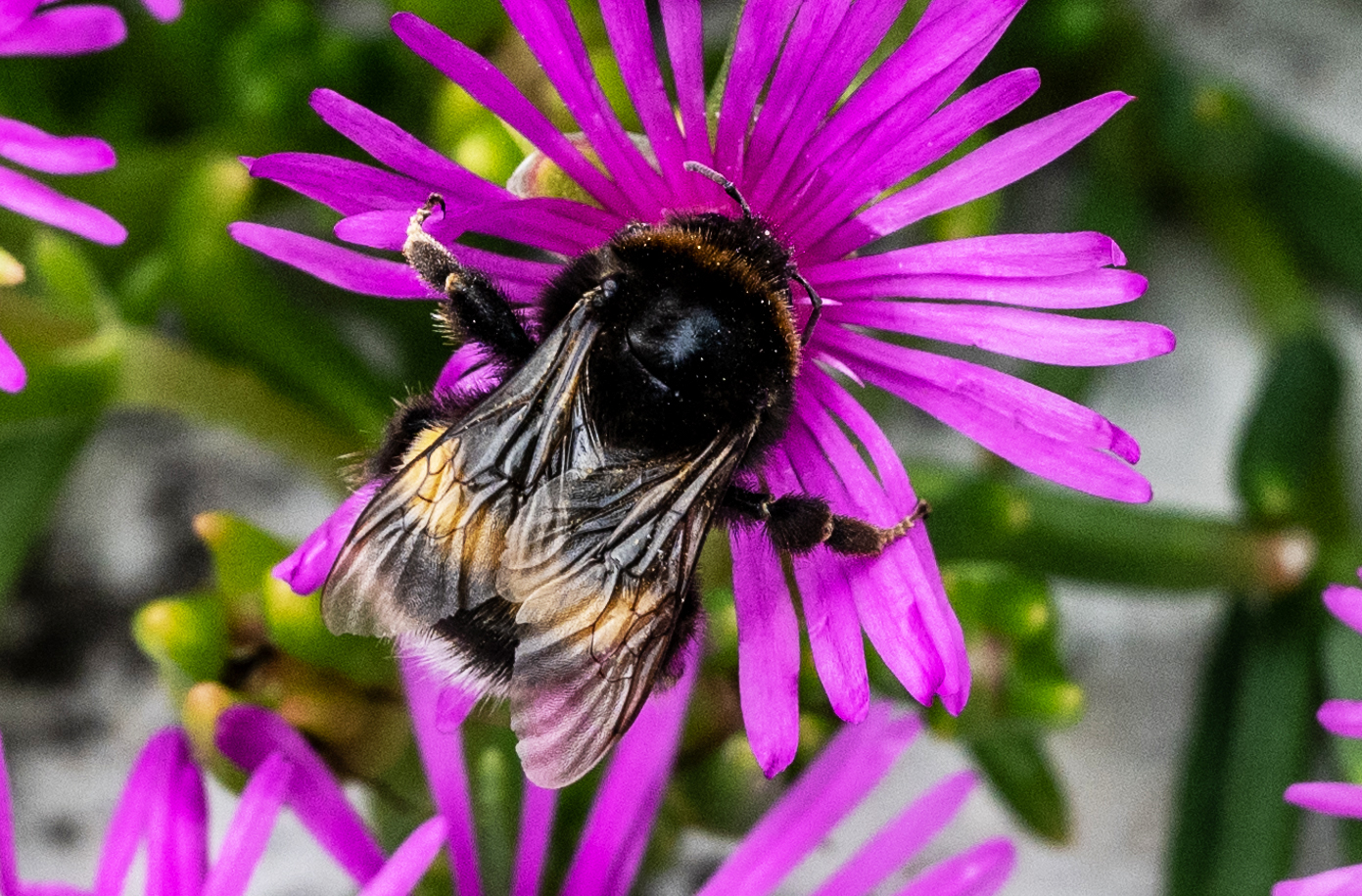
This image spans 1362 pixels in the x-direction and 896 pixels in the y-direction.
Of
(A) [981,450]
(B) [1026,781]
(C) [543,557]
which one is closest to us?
(C) [543,557]

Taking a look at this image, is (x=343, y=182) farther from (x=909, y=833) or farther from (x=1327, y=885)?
(x=1327, y=885)

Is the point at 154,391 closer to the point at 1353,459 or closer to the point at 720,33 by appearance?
the point at 720,33


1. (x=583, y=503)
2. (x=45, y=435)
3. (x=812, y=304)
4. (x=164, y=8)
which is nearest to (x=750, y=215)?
(x=812, y=304)

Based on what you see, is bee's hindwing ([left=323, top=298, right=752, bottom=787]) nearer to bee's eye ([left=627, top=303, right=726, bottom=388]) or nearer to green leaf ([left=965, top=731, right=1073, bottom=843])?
bee's eye ([left=627, top=303, right=726, bottom=388])

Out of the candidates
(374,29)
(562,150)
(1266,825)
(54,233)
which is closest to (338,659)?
(562,150)

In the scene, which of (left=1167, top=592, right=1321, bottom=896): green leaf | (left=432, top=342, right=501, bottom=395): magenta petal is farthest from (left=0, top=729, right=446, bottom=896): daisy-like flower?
(left=1167, top=592, right=1321, bottom=896): green leaf

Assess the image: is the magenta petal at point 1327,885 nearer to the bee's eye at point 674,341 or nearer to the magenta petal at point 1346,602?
the magenta petal at point 1346,602
